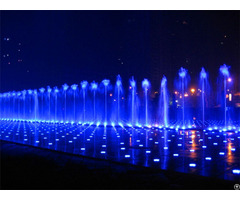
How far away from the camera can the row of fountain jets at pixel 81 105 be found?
Answer: 21.3 meters

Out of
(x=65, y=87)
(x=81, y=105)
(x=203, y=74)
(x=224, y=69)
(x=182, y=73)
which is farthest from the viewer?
(x=65, y=87)

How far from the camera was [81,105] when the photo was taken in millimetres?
24812

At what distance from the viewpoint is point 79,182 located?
4.02m

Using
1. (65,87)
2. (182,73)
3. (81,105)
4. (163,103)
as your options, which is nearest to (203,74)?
(182,73)

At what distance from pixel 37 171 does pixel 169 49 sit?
2669 centimetres

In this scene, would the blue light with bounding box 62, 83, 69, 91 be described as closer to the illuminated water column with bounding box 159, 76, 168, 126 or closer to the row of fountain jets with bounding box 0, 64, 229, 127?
the row of fountain jets with bounding box 0, 64, 229, 127

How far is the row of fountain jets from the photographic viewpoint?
840 inches

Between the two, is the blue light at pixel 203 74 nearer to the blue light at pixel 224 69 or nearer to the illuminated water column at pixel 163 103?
the blue light at pixel 224 69

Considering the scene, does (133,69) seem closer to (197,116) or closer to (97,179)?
A: (197,116)

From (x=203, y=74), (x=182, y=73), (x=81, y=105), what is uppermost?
(x=182, y=73)

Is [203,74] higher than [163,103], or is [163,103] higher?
[203,74]

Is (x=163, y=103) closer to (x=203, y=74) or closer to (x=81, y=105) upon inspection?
(x=203, y=74)

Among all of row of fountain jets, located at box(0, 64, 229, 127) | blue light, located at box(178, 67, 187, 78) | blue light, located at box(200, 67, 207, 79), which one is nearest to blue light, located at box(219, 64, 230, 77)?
row of fountain jets, located at box(0, 64, 229, 127)

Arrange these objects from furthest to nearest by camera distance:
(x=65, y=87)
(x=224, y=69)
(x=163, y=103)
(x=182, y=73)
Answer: (x=65, y=87) < (x=163, y=103) < (x=182, y=73) < (x=224, y=69)
